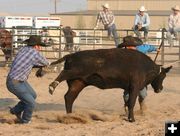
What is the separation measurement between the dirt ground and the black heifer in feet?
1.28

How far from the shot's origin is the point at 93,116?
26.4 ft

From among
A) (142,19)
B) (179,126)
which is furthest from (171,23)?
(179,126)

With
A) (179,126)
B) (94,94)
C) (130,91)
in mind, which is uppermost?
(179,126)

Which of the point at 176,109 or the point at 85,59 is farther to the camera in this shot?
the point at 176,109

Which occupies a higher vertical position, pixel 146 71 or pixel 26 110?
pixel 146 71

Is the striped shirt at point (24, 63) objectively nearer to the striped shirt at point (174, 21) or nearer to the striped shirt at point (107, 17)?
the striped shirt at point (107, 17)

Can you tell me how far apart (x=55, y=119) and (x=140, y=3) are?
67585mm

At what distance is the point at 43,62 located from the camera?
7418 mm

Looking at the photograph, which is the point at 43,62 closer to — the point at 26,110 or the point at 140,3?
the point at 26,110

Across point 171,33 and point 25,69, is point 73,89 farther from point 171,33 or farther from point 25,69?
point 171,33

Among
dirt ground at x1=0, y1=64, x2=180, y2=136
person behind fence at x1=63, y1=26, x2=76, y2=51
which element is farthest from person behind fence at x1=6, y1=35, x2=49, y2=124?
person behind fence at x1=63, y1=26, x2=76, y2=51

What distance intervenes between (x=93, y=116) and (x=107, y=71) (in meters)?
0.81

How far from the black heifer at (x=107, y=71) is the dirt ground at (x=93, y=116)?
0.39 meters

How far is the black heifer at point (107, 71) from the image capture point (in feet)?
25.5
